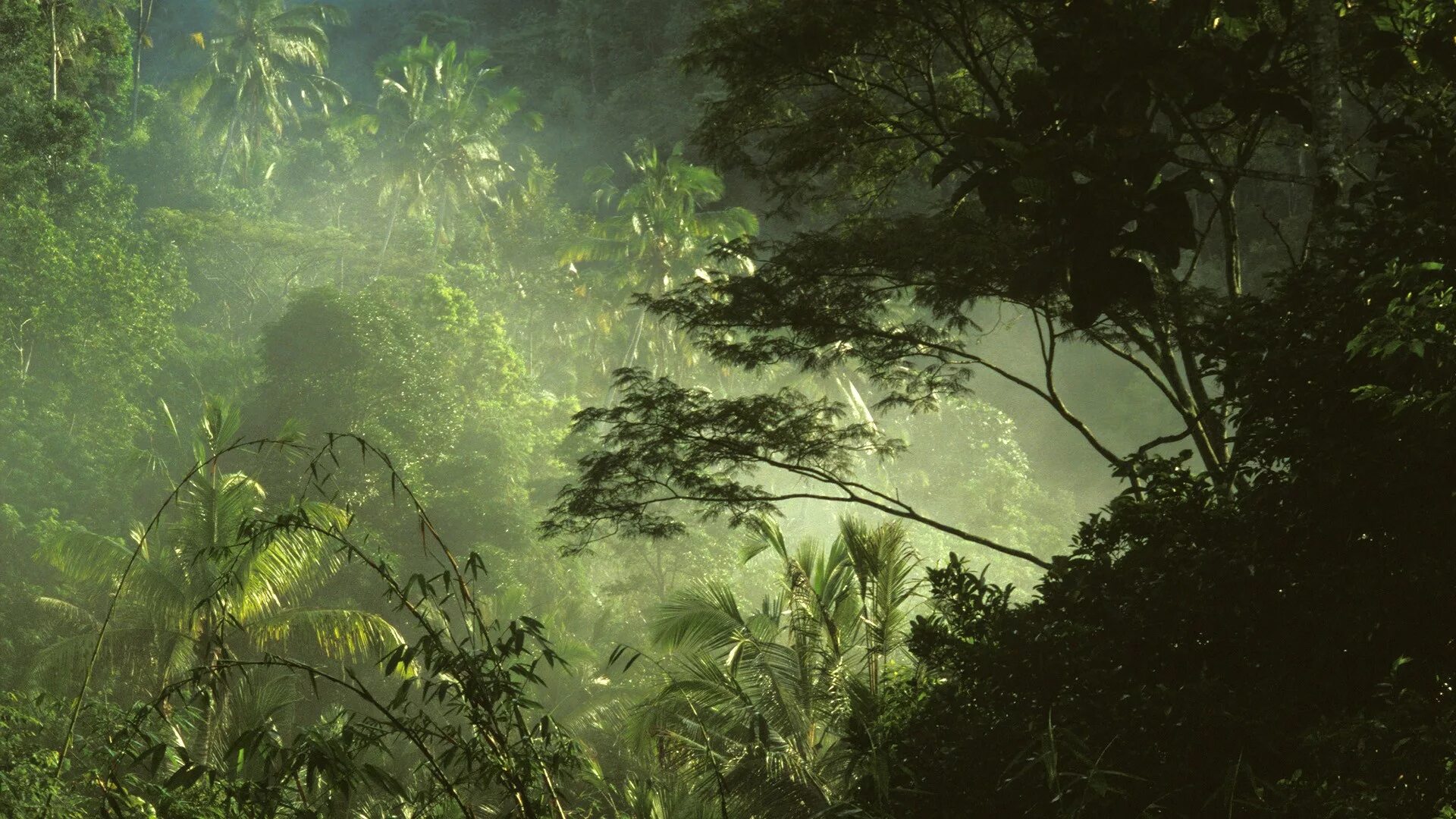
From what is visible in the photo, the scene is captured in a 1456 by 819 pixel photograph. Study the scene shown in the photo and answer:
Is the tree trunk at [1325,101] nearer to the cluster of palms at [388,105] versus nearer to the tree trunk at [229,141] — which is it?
the cluster of palms at [388,105]

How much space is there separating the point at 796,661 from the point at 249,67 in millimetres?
32562

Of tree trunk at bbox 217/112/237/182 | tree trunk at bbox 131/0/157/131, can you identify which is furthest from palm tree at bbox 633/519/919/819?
tree trunk at bbox 217/112/237/182

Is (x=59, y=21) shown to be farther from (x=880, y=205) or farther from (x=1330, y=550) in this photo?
(x=1330, y=550)

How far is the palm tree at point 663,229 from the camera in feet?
81.1

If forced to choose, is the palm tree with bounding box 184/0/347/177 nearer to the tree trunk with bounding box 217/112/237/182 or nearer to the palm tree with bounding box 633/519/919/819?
the tree trunk with bounding box 217/112/237/182

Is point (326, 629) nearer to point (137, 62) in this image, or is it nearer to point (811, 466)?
point (811, 466)

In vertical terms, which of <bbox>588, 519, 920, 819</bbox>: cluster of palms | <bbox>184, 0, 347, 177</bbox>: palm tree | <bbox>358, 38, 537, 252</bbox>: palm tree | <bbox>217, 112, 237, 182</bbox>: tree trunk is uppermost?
<bbox>184, 0, 347, 177</bbox>: palm tree

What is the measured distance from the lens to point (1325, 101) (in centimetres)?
565

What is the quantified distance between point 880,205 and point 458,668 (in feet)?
24.4

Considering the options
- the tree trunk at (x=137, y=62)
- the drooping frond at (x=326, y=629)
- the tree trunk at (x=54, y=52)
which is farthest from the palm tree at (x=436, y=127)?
the drooping frond at (x=326, y=629)

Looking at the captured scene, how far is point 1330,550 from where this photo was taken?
3.55 meters

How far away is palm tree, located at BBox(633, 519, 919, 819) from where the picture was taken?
900 cm

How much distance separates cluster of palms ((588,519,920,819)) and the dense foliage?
0.15 feet

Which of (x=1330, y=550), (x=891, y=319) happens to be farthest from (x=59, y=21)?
(x=1330, y=550)
